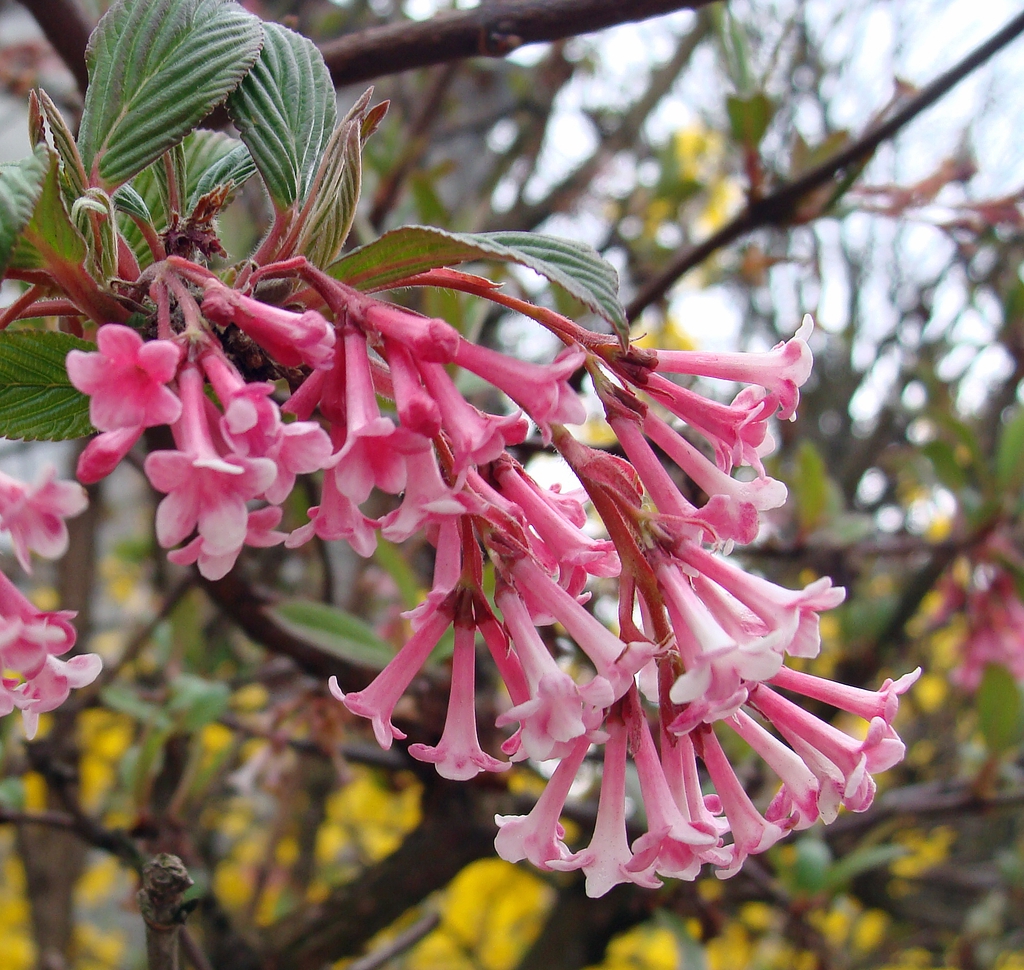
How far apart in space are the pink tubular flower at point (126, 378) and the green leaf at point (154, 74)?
0.30m

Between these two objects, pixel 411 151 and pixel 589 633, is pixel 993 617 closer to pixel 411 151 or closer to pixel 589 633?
pixel 411 151

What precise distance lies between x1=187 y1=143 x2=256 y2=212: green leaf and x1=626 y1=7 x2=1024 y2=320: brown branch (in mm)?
1052

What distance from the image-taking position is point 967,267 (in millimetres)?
3621

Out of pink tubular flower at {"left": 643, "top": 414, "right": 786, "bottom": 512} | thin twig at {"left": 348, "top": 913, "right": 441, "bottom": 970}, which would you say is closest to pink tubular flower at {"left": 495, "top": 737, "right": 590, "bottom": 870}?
pink tubular flower at {"left": 643, "top": 414, "right": 786, "bottom": 512}

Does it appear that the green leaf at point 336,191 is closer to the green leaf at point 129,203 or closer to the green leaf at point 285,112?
the green leaf at point 285,112

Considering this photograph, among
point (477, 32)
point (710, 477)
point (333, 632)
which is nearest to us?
point (710, 477)

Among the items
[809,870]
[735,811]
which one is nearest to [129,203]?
[735,811]

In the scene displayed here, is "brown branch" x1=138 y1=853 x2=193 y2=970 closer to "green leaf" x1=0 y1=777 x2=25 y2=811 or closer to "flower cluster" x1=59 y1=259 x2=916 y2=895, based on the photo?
"flower cluster" x1=59 y1=259 x2=916 y2=895

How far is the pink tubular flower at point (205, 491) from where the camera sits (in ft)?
2.17

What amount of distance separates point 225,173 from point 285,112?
16 cm

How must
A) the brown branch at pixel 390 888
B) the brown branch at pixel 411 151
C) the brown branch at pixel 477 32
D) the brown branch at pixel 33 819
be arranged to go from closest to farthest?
1. the brown branch at pixel 477 32
2. the brown branch at pixel 33 819
3. the brown branch at pixel 390 888
4. the brown branch at pixel 411 151

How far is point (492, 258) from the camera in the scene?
756 millimetres

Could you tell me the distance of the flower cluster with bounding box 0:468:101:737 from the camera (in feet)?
2.25

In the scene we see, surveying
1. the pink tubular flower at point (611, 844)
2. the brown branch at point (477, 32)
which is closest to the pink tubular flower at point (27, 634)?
the pink tubular flower at point (611, 844)
